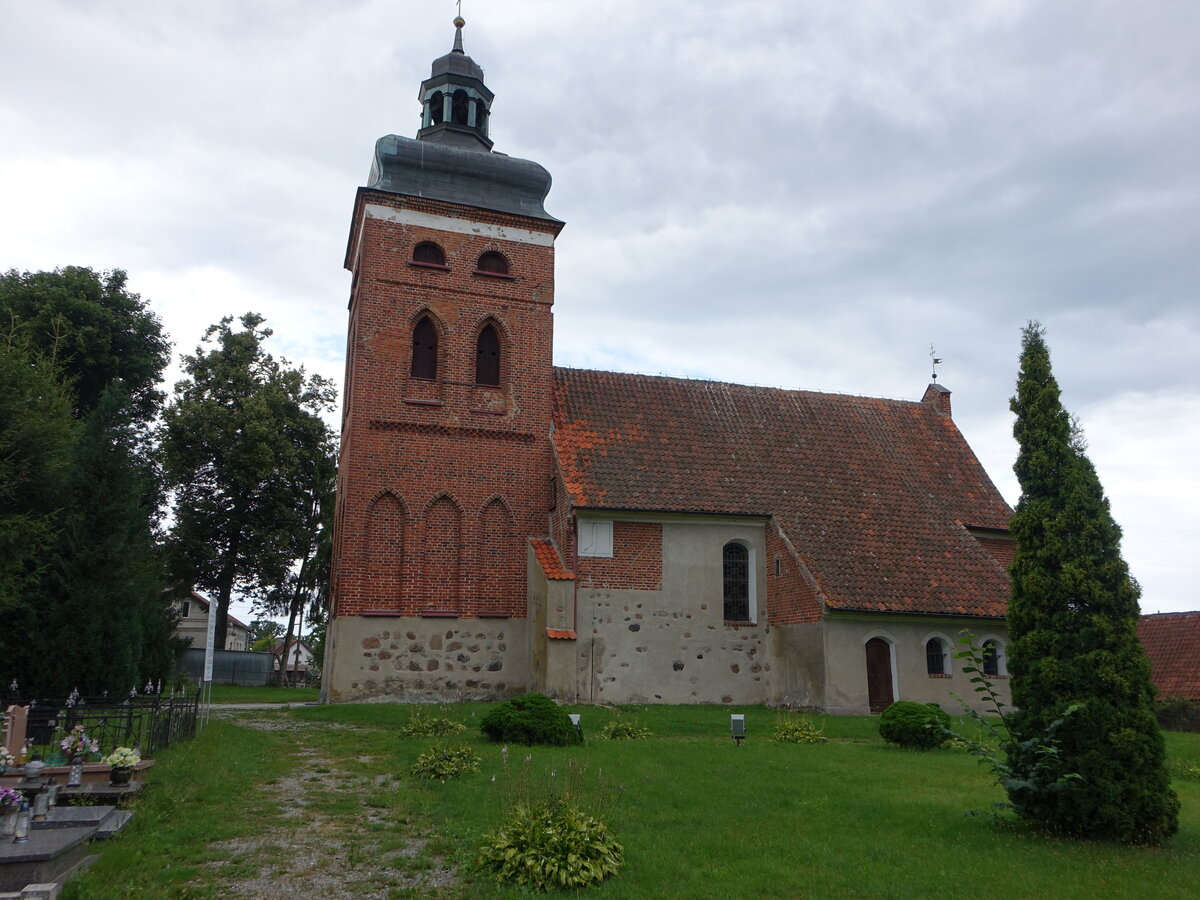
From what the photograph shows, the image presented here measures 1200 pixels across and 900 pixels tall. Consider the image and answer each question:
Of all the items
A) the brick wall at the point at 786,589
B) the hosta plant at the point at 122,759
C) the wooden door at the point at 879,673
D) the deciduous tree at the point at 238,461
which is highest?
the deciduous tree at the point at 238,461

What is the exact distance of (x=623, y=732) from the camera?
1495cm

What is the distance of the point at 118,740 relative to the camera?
1115cm

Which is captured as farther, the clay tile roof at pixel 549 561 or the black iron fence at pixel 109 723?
the clay tile roof at pixel 549 561

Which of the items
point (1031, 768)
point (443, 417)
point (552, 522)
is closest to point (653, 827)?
point (1031, 768)

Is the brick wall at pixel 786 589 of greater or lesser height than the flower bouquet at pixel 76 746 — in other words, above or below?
above

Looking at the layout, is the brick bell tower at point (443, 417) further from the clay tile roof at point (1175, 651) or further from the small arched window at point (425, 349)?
the clay tile roof at point (1175, 651)

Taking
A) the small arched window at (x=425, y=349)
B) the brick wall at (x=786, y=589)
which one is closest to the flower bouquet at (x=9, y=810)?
the brick wall at (x=786, y=589)

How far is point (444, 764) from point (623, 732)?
15.5 ft

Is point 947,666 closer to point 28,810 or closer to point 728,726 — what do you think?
point 728,726

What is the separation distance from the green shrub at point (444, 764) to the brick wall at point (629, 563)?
9255 mm

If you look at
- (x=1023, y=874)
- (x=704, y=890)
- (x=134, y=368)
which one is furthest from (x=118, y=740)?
(x=134, y=368)

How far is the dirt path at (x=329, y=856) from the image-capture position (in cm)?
665

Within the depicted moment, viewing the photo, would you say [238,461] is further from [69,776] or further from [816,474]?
[69,776]

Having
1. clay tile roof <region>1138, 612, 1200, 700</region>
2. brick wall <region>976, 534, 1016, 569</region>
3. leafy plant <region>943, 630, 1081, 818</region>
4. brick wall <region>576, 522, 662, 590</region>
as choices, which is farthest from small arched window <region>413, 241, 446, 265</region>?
clay tile roof <region>1138, 612, 1200, 700</region>
